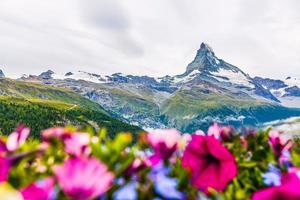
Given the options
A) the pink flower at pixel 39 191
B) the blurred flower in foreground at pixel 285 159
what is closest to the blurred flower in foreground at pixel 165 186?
the pink flower at pixel 39 191

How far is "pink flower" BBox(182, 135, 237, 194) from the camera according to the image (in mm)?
4324

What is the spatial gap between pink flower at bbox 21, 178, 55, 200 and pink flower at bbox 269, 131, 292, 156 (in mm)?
3159

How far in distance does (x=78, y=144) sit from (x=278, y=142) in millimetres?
2440

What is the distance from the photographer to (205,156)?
15.5ft

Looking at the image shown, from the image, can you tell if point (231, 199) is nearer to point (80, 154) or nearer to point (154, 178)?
point (154, 178)

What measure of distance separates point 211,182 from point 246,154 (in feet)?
4.84

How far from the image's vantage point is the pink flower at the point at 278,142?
5680 millimetres

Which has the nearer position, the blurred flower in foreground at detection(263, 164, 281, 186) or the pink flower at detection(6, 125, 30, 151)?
the blurred flower in foreground at detection(263, 164, 281, 186)

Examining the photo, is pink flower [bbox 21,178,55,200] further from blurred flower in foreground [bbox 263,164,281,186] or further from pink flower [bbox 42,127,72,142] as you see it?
blurred flower in foreground [bbox 263,164,281,186]

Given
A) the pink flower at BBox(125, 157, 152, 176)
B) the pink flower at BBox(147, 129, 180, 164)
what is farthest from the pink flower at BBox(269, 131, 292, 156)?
the pink flower at BBox(125, 157, 152, 176)

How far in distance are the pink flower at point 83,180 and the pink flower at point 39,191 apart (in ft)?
0.57

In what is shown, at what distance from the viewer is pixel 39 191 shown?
10.5 ft

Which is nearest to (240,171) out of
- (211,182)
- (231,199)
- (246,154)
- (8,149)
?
(246,154)

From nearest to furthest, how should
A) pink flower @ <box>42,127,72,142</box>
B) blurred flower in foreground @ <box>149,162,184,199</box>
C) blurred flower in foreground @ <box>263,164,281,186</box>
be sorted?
blurred flower in foreground @ <box>149,162,184,199</box>, blurred flower in foreground @ <box>263,164,281,186</box>, pink flower @ <box>42,127,72,142</box>
